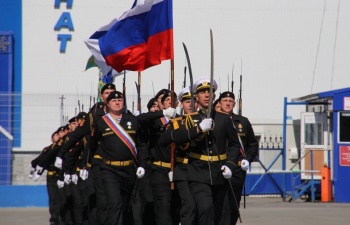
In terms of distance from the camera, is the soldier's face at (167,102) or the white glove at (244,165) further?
the soldier's face at (167,102)

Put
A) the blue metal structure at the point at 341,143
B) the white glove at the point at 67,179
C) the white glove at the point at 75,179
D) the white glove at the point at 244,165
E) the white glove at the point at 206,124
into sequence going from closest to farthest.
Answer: the white glove at the point at 206,124, the white glove at the point at 244,165, the white glove at the point at 75,179, the white glove at the point at 67,179, the blue metal structure at the point at 341,143

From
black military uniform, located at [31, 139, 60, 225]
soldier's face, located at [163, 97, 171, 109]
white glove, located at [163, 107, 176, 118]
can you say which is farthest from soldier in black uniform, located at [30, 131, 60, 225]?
white glove, located at [163, 107, 176, 118]

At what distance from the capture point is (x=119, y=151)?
1342 centimetres

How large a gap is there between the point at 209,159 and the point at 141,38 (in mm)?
3557

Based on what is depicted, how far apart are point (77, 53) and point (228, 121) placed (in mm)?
21197

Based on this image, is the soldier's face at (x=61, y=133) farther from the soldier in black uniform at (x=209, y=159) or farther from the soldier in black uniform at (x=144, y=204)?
the soldier in black uniform at (x=209, y=159)

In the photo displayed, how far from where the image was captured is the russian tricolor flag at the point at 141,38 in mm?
14141

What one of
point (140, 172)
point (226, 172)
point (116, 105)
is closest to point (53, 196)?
point (116, 105)

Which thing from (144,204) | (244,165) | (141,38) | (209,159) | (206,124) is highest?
(141,38)

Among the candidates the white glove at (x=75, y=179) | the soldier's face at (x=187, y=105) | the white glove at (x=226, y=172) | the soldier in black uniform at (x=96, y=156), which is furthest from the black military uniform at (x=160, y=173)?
the white glove at (x=75, y=179)

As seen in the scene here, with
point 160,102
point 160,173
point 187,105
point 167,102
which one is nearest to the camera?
point 160,173

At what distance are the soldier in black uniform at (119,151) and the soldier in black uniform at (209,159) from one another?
1.76m

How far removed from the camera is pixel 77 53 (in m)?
32.6

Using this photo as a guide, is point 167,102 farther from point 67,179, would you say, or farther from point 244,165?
point 67,179
